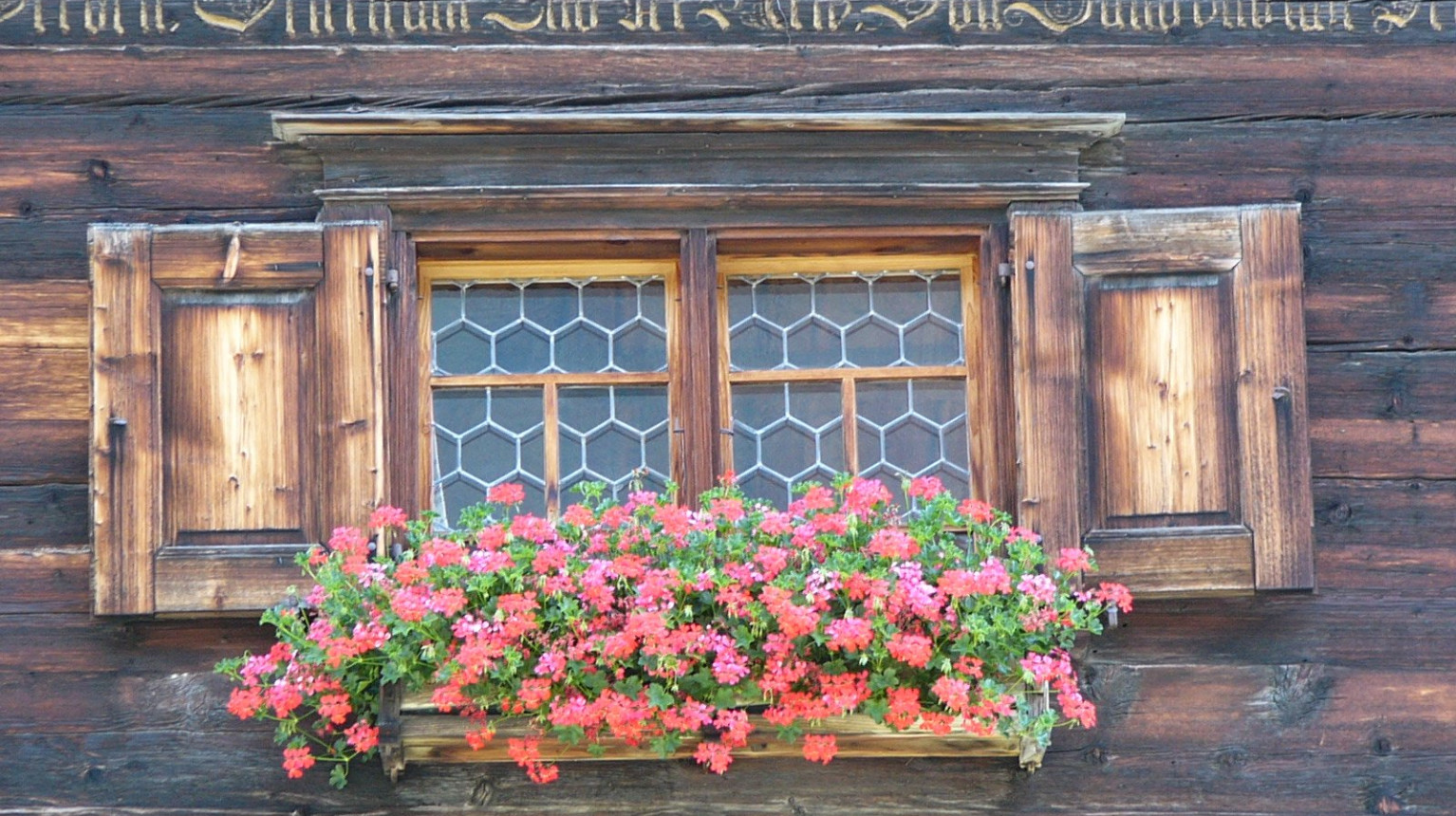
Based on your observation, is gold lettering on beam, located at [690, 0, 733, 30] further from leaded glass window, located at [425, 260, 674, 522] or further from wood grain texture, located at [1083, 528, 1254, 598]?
wood grain texture, located at [1083, 528, 1254, 598]

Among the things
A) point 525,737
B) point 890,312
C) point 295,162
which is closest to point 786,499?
point 890,312

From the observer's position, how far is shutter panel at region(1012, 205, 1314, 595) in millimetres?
4832

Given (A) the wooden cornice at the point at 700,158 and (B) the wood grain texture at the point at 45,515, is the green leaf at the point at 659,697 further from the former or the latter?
(B) the wood grain texture at the point at 45,515

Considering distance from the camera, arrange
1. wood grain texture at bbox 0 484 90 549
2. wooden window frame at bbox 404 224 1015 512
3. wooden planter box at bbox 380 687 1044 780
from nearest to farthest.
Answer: wooden planter box at bbox 380 687 1044 780 < wood grain texture at bbox 0 484 90 549 < wooden window frame at bbox 404 224 1015 512

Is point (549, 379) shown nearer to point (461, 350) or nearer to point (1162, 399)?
point (461, 350)

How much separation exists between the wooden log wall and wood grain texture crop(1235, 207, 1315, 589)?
0.63 ft

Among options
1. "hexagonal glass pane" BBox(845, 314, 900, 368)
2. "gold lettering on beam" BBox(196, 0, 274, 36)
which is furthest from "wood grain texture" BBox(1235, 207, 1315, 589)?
"gold lettering on beam" BBox(196, 0, 274, 36)

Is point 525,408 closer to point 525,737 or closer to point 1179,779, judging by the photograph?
point 525,737

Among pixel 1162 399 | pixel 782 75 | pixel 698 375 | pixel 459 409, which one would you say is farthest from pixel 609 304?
pixel 1162 399

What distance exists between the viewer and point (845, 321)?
5.25 meters

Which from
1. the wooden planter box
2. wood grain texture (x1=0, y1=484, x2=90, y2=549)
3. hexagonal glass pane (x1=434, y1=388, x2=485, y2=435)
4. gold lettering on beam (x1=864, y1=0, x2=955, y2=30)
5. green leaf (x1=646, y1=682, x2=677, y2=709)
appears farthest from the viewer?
gold lettering on beam (x1=864, y1=0, x2=955, y2=30)

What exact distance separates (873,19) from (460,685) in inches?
77.5

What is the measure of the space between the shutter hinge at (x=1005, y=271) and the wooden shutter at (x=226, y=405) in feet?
4.79

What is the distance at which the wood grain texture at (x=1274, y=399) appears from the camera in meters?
4.83
